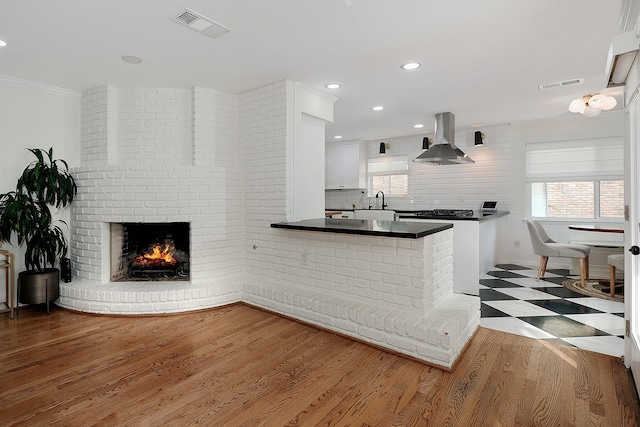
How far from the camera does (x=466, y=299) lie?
2963mm

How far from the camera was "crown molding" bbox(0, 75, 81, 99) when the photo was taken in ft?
11.0

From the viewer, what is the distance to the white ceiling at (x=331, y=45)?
2184 millimetres

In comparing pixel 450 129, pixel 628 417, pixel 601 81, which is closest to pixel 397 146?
pixel 450 129

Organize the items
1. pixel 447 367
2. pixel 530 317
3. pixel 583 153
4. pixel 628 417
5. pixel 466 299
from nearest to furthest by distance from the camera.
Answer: pixel 628 417, pixel 447 367, pixel 466 299, pixel 530 317, pixel 583 153

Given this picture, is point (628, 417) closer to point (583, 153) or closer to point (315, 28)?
point (315, 28)

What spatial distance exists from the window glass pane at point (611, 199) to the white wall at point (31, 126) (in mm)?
7005

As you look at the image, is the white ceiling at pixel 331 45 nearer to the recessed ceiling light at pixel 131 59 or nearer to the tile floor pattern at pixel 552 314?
the recessed ceiling light at pixel 131 59

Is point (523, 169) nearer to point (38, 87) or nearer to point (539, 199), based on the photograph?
point (539, 199)

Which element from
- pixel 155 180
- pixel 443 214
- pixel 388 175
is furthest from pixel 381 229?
pixel 388 175

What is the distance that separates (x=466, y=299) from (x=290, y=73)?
2.60m

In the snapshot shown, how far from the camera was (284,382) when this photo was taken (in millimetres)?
2123

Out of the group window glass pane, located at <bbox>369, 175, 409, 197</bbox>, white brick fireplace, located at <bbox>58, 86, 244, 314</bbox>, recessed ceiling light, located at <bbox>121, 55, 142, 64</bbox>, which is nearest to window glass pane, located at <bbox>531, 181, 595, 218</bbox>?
window glass pane, located at <bbox>369, 175, 409, 197</bbox>

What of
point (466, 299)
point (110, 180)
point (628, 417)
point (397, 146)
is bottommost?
point (628, 417)

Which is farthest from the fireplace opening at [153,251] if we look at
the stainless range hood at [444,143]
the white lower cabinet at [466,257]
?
the stainless range hood at [444,143]
